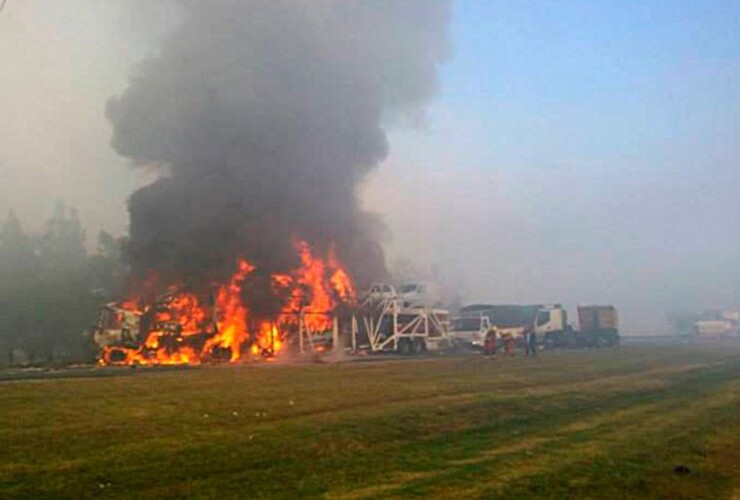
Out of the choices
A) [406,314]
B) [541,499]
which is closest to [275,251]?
[406,314]

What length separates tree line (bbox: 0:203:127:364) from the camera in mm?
54906

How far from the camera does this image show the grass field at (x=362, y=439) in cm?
991

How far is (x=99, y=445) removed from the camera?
39.3ft

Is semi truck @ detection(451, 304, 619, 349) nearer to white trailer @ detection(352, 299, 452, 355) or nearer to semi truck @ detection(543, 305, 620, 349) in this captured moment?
semi truck @ detection(543, 305, 620, 349)

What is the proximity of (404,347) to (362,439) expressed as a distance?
113 ft

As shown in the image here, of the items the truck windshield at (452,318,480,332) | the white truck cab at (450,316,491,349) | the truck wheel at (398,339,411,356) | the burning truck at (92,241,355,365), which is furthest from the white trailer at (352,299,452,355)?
the truck windshield at (452,318,480,332)

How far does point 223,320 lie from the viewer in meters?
40.3

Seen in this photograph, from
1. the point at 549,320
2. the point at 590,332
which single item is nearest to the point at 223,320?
the point at 549,320

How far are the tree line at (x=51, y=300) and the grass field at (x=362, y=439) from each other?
115 ft

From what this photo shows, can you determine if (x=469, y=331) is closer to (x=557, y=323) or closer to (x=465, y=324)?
(x=465, y=324)

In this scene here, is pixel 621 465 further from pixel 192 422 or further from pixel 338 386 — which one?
pixel 338 386

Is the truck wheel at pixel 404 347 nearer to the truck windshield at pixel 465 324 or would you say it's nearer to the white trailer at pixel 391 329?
the white trailer at pixel 391 329

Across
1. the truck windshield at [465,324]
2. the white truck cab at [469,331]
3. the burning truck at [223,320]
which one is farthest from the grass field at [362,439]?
the truck windshield at [465,324]

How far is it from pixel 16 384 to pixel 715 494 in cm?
1806
